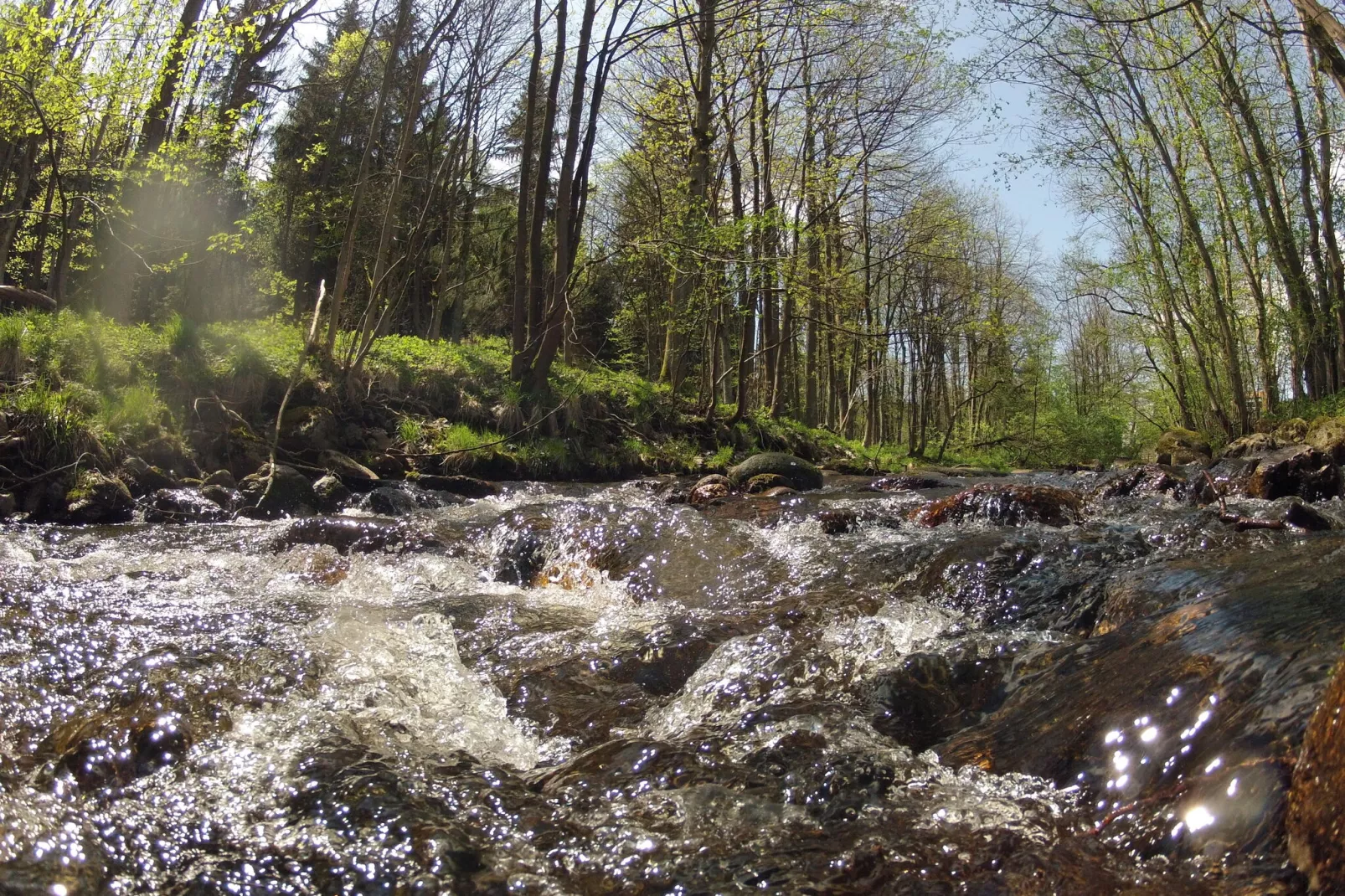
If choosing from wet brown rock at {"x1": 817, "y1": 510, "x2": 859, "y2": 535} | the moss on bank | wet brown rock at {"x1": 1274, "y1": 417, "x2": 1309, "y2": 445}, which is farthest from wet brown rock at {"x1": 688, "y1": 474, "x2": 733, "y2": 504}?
wet brown rock at {"x1": 1274, "y1": 417, "x2": 1309, "y2": 445}

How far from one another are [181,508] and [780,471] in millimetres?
6919

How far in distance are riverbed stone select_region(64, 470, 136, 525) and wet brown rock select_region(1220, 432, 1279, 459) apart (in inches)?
641

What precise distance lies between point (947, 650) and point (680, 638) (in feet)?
4.37

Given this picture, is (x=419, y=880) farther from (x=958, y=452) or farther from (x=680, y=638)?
(x=958, y=452)

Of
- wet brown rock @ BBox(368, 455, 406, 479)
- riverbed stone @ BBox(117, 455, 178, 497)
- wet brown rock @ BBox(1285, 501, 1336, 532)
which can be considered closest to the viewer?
wet brown rock @ BBox(1285, 501, 1336, 532)

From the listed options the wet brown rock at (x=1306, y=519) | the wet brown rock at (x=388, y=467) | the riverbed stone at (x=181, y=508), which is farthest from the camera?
the wet brown rock at (x=388, y=467)

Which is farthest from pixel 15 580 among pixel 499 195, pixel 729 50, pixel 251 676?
pixel 499 195

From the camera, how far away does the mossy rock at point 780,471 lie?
10672 millimetres

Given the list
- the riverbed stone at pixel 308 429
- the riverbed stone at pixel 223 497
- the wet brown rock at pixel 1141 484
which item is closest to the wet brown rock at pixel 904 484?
the wet brown rock at pixel 1141 484

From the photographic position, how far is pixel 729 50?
16.6 m

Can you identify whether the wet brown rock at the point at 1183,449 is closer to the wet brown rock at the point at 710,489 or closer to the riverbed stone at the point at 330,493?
the wet brown rock at the point at 710,489

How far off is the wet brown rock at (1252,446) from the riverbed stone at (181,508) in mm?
15567

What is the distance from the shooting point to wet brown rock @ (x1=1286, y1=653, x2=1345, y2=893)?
1.69 meters

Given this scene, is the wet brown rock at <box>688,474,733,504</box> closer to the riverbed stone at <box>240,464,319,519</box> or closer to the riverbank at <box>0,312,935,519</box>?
the riverbank at <box>0,312,935,519</box>
